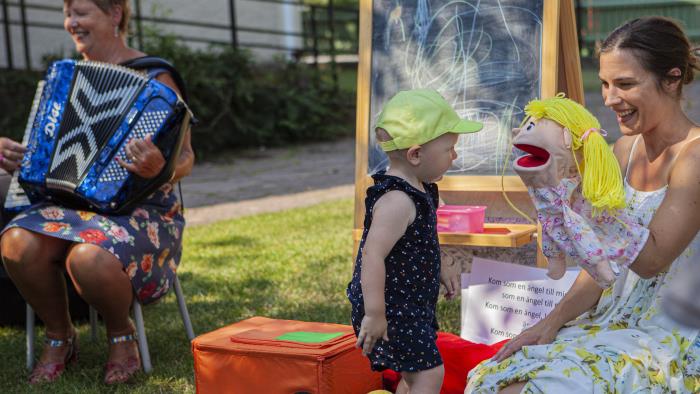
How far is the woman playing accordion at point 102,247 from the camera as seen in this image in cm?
359

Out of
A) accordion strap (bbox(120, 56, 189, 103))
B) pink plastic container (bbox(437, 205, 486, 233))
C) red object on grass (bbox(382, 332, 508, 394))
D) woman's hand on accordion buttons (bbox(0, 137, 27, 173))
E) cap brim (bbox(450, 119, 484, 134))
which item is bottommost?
red object on grass (bbox(382, 332, 508, 394))

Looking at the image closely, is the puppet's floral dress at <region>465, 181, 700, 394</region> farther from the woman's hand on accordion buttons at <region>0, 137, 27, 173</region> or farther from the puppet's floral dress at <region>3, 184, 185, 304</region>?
the woman's hand on accordion buttons at <region>0, 137, 27, 173</region>

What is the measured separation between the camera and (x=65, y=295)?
380 centimetres

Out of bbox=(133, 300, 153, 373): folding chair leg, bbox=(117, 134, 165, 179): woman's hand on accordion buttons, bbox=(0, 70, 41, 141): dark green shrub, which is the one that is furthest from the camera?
bbox=(0, 70, 41, 141): dark green shrub

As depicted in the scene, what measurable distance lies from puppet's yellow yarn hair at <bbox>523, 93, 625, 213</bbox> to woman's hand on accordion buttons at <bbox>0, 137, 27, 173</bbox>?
93.1 inches

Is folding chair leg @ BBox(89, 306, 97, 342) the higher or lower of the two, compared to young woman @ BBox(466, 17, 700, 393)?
lower

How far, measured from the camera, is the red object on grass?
3.22m

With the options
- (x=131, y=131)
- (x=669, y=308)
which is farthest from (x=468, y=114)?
(x=669, y=308)

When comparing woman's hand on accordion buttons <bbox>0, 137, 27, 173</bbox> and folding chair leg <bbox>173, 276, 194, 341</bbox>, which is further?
folding chair leg <bbox>173, 276, 194, 341</bbox>

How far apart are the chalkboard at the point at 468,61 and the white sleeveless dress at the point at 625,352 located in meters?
1.14

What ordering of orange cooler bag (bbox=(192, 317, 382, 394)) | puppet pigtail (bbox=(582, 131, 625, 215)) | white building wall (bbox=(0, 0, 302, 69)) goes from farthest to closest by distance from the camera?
white building wall (bbox=(0, 0, 302, 69))
orange cooler bag (bbox=(192, 317, 382, 394))
puppet pigtail (bbox=(582, 131, 625, 215))

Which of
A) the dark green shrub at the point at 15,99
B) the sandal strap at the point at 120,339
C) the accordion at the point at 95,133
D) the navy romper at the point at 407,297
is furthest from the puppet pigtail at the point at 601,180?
the dark green shrub at the point at 15,99

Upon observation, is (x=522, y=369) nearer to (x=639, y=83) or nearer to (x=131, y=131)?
(x=639, y=83)

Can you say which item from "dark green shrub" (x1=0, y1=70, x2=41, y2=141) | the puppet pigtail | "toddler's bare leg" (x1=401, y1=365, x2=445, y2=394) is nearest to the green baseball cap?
the puppet pigtail
